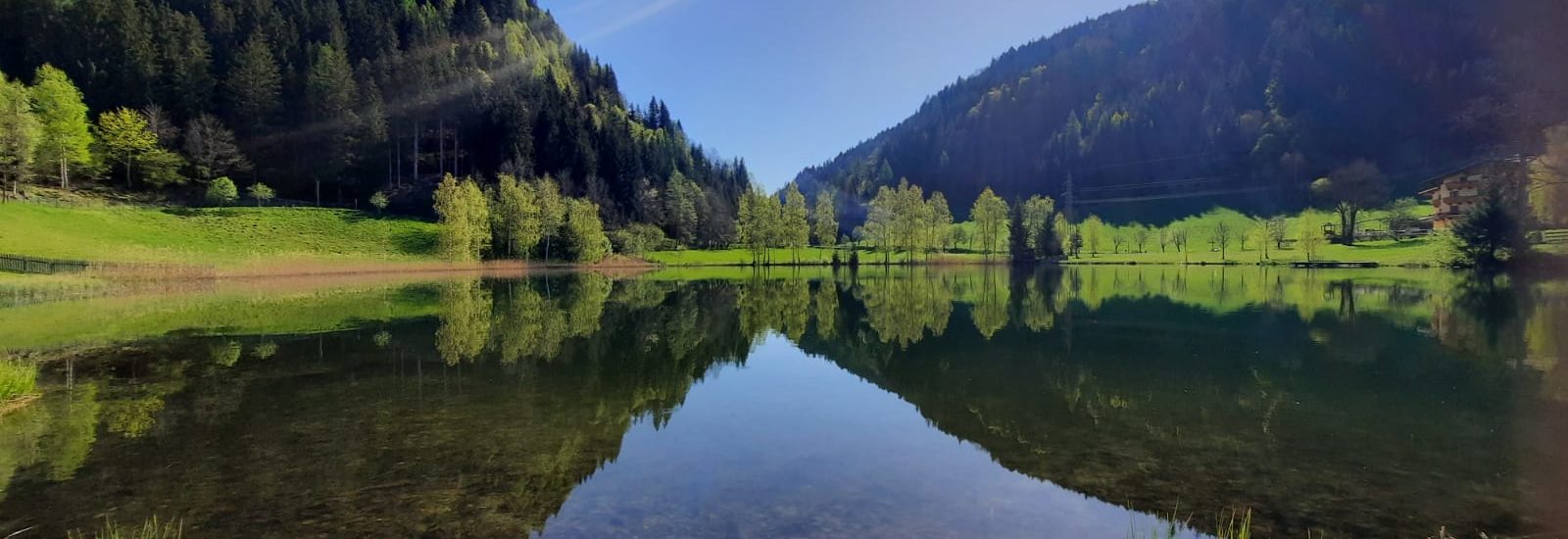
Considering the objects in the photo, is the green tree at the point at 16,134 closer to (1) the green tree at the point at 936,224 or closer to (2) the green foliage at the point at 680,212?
(2) the green foliage at the point at 680,212

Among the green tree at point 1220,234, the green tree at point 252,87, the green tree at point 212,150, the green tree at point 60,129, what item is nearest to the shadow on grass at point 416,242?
the green tree at point 212,150

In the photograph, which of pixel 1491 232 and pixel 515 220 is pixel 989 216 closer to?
pixel 1491 232

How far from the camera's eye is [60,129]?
68875 millimetres

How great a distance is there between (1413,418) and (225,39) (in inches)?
5520

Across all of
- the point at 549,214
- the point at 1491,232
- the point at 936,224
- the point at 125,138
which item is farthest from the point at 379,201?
the point at 1491,232

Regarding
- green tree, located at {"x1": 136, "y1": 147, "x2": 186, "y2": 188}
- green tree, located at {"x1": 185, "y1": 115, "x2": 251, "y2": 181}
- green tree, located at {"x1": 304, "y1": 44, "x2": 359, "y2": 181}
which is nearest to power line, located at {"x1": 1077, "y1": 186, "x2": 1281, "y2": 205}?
green tree, located at {"x1": 304, "y1": 44, "x2": 359, "y2": 181}

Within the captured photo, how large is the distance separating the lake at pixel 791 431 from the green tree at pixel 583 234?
6349cm

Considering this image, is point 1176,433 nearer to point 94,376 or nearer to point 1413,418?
point 1413,418

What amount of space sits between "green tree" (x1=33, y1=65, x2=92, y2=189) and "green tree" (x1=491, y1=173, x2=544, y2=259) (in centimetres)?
4119

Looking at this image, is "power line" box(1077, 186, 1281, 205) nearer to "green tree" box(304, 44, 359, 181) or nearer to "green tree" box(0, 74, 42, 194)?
"green tree" box(304, 44, 359, 181)

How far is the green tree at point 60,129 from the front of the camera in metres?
67.8

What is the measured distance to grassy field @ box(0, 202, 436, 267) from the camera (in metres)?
51.0

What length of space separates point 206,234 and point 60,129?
19.7 m

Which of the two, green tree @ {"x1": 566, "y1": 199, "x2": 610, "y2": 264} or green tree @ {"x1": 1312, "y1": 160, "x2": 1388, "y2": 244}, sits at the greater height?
green tree @ {"x1": 1312, "y1": 160, "x2": 1388, "y2": 244}
